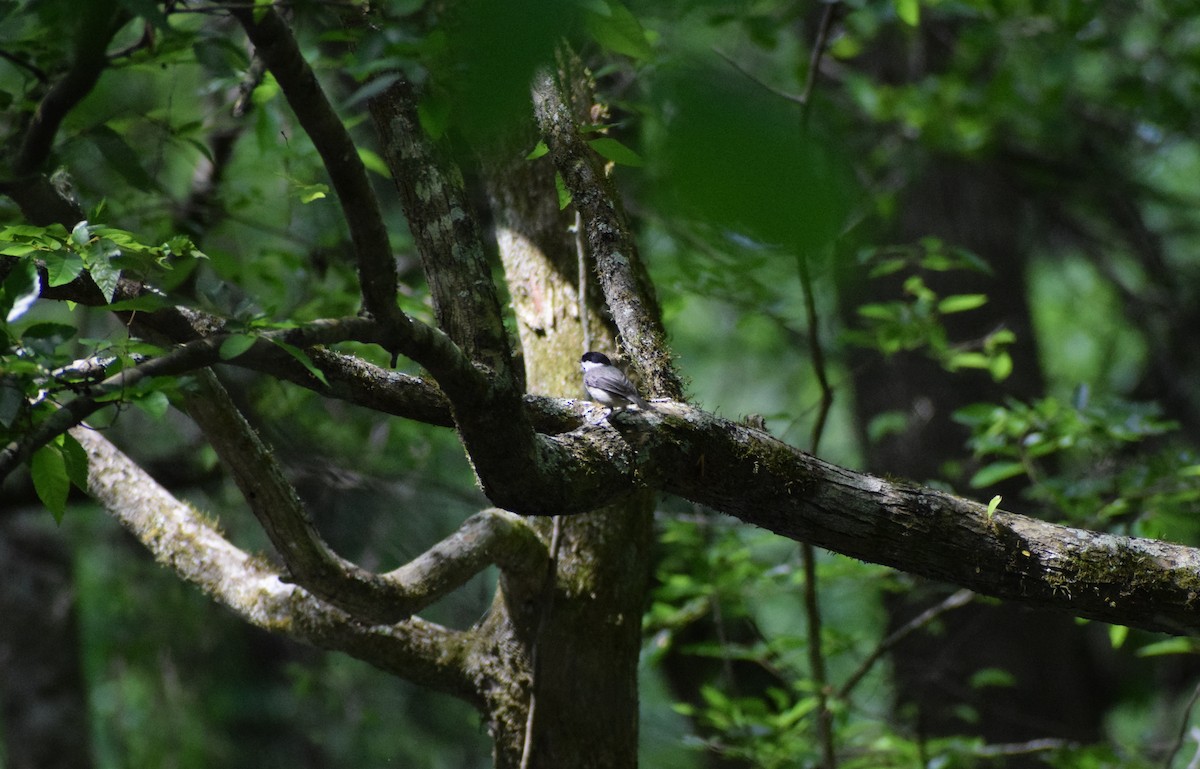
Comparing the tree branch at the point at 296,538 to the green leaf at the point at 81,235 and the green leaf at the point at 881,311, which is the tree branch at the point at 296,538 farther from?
the green leaf at the point at 881,311

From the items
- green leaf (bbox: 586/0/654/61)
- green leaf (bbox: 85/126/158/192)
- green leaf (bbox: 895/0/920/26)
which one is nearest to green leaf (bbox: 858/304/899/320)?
green leaf (bbox: 895/0/920/26)

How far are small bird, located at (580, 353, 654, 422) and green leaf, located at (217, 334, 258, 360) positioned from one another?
717 millimetres

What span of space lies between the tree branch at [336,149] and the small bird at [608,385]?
58cm

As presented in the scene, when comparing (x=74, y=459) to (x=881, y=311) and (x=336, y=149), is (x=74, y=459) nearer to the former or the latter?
(x=336, y=149)

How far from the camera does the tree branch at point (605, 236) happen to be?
198cm

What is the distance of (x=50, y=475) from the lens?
5.01 feet

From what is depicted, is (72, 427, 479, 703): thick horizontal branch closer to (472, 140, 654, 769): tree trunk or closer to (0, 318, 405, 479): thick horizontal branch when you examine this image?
(472, 140, 654, 769): tree trunk

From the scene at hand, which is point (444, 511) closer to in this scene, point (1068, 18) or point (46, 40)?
point (46, 40)

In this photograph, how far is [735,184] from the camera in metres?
0.53

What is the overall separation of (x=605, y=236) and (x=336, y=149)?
2.65 feet

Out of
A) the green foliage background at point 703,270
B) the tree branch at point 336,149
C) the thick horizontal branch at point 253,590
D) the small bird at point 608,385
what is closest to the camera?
the green foliage background at point 703,270

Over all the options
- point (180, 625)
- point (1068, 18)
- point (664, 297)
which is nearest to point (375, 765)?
point (180, 625)

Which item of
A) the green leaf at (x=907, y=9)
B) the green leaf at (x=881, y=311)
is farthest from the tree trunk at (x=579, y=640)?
the green leaf at (x=907, y=9)

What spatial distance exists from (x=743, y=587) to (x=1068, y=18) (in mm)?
2909
